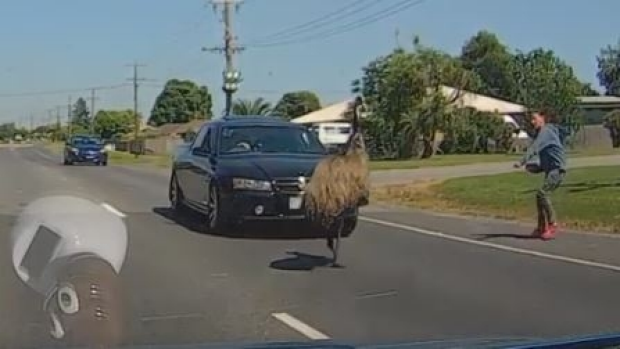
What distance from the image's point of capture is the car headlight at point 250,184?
53.8ft

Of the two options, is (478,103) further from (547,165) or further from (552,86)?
(547,165)

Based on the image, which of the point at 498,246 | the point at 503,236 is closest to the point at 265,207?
the point at 498,246

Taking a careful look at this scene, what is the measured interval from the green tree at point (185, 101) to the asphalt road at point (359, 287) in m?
62.3

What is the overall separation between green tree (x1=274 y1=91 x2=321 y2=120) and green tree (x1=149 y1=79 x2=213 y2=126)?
9.58 m

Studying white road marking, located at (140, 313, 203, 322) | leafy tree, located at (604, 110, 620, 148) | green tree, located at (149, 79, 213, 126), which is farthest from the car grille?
green tree, located at (149, 79, 213, 126)

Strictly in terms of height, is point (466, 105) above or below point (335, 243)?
above

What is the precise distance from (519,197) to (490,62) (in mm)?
75951

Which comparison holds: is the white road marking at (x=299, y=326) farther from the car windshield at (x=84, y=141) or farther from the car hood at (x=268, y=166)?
the car windshield at (x=84, y=141)

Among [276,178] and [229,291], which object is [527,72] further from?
[229,291]

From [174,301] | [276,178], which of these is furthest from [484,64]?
[174,301]

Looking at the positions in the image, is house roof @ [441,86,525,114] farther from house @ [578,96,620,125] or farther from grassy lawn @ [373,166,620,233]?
grassy lawn @ [373,166,620,233]

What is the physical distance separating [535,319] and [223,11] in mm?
49599

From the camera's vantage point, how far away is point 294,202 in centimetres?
1636

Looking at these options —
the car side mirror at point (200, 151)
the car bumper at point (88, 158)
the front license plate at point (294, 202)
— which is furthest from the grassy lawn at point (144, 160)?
the front license plate at point (294, 202)
